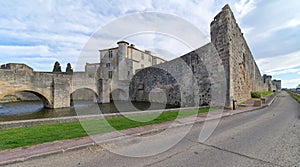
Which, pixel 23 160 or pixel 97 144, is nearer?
pixel 23 160

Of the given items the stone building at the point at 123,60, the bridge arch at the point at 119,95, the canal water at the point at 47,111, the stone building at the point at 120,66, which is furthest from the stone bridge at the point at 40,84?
the stone building at the point at 123,60

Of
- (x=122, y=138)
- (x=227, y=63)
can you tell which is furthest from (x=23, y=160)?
(x=227, y=63)

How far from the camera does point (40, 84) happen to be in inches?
652

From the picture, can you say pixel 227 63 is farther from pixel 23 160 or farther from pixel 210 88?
pixel 23 160

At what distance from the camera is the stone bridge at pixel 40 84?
46.5 ft

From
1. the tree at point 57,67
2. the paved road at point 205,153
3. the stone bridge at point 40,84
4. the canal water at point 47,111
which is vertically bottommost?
the canal water at point 47,111

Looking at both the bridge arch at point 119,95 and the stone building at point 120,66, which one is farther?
the bridge arch at point 119,95

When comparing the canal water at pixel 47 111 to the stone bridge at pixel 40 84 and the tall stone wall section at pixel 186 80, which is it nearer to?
the stone bridge at pixel 40 84

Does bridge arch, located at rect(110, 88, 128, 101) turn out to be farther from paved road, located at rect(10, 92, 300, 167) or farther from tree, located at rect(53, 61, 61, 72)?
paved road, located at rect(10, 92, 300, 167)

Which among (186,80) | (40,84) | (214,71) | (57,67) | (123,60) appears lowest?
(40,84)

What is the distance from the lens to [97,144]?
13.7 feet

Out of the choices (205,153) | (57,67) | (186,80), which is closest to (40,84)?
(186,80)

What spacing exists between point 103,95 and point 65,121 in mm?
18099

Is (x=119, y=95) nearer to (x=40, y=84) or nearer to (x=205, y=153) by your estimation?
(x=40, y=84)
